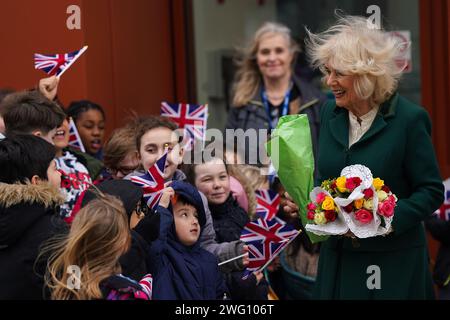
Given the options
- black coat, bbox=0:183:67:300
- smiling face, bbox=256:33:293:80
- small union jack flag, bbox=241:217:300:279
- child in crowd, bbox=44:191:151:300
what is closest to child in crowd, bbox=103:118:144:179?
small union jack flag, bbox=241:217:300:279

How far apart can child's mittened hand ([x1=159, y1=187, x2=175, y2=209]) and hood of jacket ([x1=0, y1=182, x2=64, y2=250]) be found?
0.53 m

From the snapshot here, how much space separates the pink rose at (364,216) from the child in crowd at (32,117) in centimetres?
170

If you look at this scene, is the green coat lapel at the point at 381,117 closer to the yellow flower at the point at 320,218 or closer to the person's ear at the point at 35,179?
the yellow flower at the point at 320,218

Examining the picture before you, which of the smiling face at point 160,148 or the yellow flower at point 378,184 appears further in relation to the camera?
the smiling face at point 160,148

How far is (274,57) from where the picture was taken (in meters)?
6.63

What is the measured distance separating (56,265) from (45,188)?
0.50m

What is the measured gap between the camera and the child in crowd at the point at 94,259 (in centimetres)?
354

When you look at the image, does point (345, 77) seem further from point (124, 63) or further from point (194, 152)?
point (124, 63)

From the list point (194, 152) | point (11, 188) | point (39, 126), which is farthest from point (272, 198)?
point (11, 188)

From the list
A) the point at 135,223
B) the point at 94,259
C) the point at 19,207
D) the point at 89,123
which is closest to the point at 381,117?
the point at 135,223

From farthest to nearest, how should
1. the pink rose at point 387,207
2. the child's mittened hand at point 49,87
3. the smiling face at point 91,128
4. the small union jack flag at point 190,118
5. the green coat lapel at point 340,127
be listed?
the smiling face at point 91,128 < the small union jack flag at point 190,118 < the child's mittened hand at point 49,87 < the green coat lapel at point 340,127 < the pink rose at point 387,207

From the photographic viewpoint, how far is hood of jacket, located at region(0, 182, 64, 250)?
151 inches

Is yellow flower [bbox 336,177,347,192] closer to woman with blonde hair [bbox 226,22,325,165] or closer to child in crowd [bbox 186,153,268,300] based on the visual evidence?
child in crowd [bbox 186,153,268,300]

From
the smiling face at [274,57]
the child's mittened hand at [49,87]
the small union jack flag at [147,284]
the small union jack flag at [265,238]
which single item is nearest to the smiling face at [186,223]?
the small union jack flag at [265,238]
